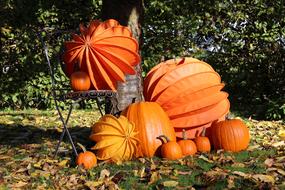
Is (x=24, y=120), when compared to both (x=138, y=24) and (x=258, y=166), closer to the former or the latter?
(x=138, y=24)

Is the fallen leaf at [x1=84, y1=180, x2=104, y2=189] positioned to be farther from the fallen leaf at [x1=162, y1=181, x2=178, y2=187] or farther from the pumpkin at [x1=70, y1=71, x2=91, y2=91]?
the pumpkin at [x1=70, y1=71, x2=91, y2=91]

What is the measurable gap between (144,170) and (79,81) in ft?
3.95

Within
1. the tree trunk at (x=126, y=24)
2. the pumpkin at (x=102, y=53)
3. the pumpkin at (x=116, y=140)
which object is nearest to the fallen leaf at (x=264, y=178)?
the pumpkin at (x=116, y=140)

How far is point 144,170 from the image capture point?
4.46 meters

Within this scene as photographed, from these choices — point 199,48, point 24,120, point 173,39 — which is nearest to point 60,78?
point 24,120

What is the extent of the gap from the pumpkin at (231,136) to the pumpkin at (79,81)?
58.8 inches

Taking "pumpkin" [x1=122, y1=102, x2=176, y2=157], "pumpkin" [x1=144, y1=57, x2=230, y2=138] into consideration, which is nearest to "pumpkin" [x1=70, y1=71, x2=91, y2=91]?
"pumpkin" [x1=122, y1=102, x2=176, y2=157]

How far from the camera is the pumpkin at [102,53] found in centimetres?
512

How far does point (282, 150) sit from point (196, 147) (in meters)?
0.93

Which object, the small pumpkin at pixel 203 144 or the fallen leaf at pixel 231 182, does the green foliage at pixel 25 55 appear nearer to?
the small pumpkin at pixel 203 144

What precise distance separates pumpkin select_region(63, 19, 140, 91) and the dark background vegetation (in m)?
4.15

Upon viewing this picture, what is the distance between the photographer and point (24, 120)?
792 cm

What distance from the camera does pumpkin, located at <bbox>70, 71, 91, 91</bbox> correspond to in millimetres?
5008

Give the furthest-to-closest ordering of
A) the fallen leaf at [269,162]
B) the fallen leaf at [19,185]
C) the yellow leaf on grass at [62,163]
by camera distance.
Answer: the yellow leaf on grass at [62,163], the fallen leaf at [269,162], the fallen leaf at [19,185]
